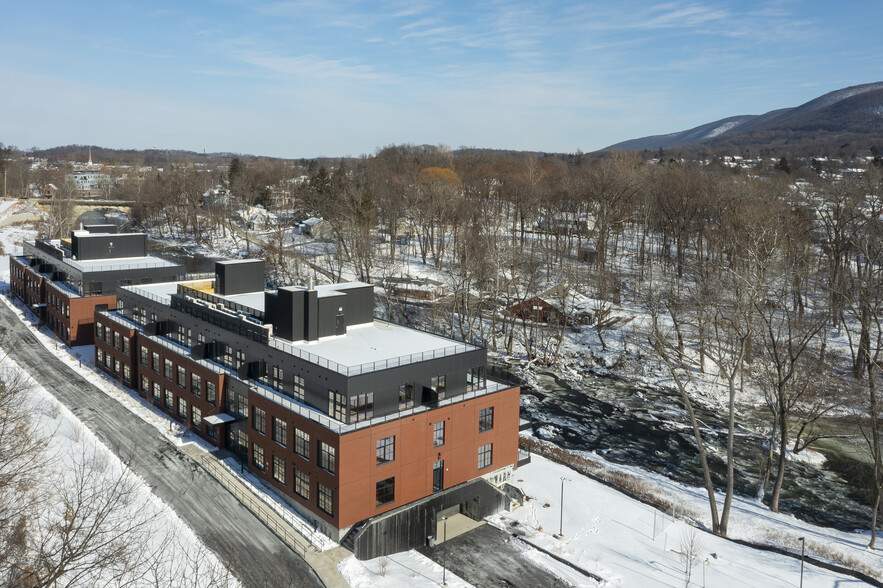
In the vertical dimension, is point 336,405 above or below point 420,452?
above

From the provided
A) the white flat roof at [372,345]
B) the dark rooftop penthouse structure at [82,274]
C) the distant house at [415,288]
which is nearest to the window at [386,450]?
the white flat roof at [372,345]

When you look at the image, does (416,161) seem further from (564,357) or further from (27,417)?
(27,417)

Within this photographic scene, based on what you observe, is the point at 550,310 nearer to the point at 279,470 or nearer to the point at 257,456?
the point at 257,456

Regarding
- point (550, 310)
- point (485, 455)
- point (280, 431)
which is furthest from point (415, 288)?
point (280, 431)

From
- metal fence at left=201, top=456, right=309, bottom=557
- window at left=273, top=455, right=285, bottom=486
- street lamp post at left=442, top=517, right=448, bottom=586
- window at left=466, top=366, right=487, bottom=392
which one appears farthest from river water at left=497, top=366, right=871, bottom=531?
metal fence at left=201, top=456, right=309, bottom=557

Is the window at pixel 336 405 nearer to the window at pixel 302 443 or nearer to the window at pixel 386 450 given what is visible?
the window at pixel 302 443

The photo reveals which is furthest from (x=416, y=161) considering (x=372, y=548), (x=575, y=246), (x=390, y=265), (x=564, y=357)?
(x=372, y=548)

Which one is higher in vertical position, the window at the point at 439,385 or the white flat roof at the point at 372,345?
the white flat roof at the point at 372,345
